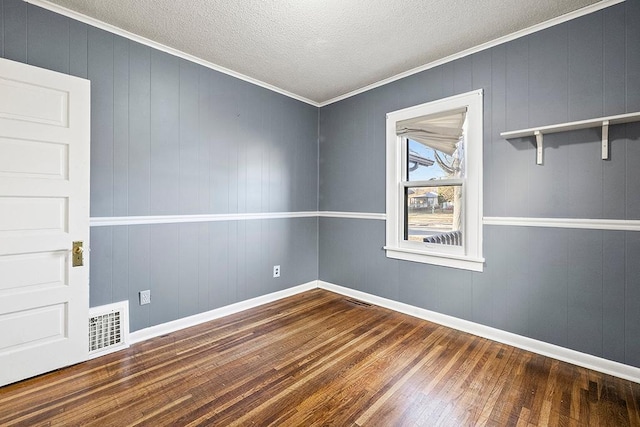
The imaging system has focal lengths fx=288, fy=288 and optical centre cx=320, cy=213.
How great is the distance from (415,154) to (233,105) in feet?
6.98

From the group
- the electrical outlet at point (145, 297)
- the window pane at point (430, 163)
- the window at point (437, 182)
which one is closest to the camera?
the electrical outlet at point (145, 297)

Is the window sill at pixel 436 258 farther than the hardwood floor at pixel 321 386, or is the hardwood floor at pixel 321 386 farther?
the window sill at pixel 436 258

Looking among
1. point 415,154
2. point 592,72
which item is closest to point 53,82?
point 415,154

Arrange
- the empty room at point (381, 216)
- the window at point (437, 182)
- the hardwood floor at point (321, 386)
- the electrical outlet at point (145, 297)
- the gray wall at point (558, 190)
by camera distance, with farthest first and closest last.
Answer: the window at point (437, 182) → the electrical outlet at point (145, 297) → the gray wall at point (558, 190) → the empty room at point (381, 216) → the hardwood floor at point (321, 386)

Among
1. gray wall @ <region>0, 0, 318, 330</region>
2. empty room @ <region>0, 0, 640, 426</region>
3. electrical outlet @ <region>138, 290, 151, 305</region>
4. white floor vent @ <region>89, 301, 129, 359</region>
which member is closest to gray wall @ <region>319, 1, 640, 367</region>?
empty room @ <region>0, 0, 640, 426</region>

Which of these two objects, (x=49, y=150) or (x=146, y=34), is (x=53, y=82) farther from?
(x=146, y=34)

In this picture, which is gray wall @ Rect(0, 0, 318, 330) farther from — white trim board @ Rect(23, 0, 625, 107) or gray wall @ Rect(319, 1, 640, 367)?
gray wall @ Rect(319, 1, 640, 367)

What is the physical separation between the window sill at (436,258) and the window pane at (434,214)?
156 mm

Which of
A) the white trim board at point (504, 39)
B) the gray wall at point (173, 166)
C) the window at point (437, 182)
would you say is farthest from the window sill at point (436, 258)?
the white trim board at point (504, 39)

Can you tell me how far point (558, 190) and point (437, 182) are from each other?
3.31 feet

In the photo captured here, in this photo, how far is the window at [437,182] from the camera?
274 cm

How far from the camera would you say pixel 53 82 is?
6.75 ft

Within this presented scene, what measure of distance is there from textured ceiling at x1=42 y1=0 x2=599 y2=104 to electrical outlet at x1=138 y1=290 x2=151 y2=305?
229 centimetres

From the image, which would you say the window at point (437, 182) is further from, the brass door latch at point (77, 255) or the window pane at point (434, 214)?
the brass door latch at point (77, 255)
